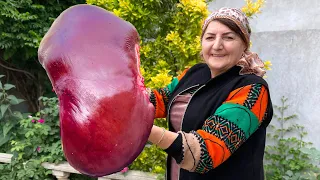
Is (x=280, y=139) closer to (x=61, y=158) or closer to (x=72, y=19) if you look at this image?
(x=61, y=158)

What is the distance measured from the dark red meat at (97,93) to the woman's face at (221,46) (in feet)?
1.23

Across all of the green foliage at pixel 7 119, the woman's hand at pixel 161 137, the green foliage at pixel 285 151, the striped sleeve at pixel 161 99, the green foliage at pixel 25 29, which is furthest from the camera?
the green foliage at pixel 25 29

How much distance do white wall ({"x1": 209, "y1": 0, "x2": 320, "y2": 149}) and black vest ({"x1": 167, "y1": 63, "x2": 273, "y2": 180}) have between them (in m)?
1.89

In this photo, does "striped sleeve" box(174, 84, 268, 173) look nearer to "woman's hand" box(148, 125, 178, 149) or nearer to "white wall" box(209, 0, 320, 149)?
"woman's hand" box(148, 125, 178, 149)

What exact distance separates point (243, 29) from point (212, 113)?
329 mm

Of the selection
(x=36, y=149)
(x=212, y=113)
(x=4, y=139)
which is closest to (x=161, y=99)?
(x=212, y=113)

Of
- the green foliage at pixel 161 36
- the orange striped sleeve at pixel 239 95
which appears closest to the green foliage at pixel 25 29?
the green foliage at pixel 161 36

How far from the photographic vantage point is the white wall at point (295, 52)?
2.92 meters

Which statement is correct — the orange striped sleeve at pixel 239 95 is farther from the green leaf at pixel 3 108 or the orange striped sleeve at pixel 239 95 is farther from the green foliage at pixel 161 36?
the green leaf at pixel 3 108

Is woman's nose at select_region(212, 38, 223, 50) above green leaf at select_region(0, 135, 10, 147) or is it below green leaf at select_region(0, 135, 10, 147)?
above

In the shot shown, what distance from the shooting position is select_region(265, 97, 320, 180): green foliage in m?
2.91

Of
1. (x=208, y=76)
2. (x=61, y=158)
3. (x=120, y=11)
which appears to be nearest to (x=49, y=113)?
(x=61, y=158)

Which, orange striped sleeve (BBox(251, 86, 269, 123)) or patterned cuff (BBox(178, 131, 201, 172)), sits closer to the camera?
patterned cuff (BBox(178, 131, 201, 172))

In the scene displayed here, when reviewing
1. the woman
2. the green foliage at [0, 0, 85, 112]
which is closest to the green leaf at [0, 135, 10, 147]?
the green foliage at [0, 0, 85, 112]
